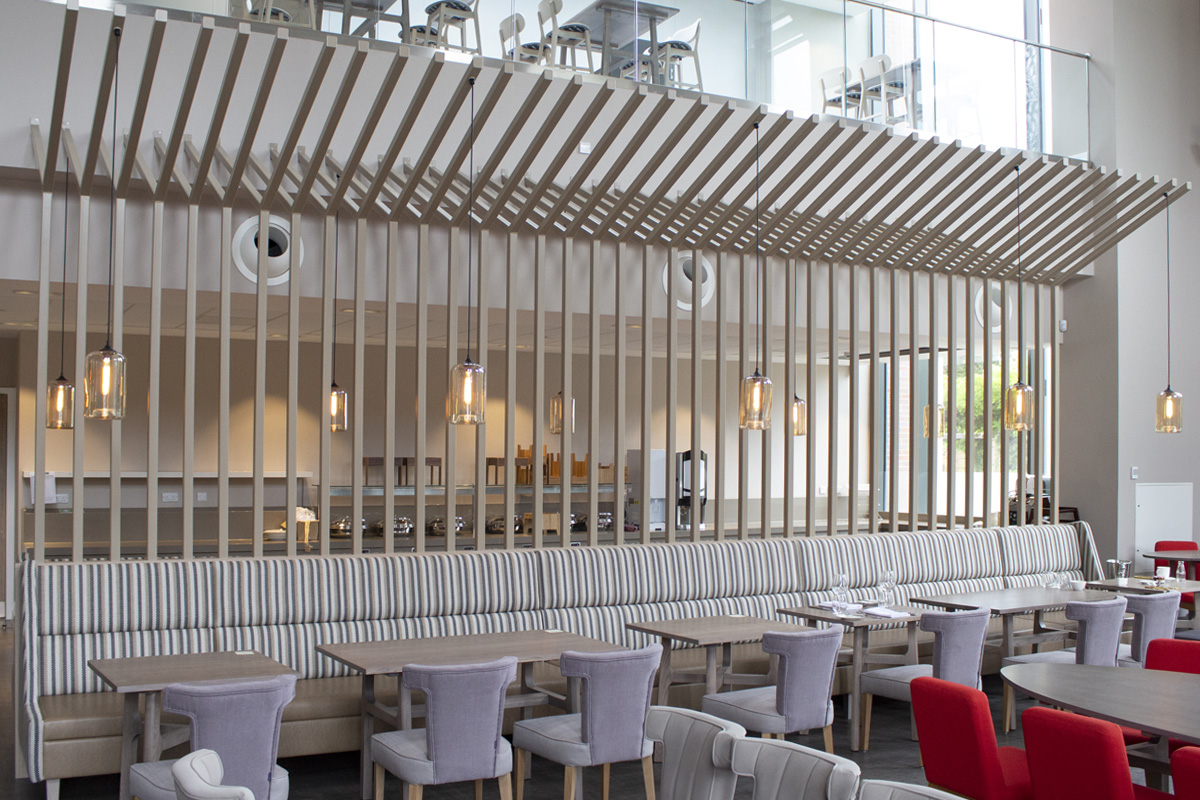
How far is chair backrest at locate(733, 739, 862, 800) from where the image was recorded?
2.62 meters

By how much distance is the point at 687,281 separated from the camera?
7.97 meters

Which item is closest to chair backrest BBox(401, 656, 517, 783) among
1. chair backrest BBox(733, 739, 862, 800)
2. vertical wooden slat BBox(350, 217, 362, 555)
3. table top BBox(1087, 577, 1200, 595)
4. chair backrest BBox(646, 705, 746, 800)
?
chair backrest BBox(646, 705, 746, 800)

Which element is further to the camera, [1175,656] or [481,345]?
[481,345]

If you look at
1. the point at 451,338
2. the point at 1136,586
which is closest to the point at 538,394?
the point at 451,338

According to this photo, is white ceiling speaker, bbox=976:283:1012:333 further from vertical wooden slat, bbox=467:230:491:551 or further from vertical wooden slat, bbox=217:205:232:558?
vertical wooden slat, bbox=217:205:232:558

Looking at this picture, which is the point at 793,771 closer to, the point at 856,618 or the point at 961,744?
the point at 961,744

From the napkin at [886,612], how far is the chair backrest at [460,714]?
2614 mm

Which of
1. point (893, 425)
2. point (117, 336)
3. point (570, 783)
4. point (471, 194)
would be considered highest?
point (471, 194)

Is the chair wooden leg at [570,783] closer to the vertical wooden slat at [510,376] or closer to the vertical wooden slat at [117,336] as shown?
the vertical wooden slat at [510,376]

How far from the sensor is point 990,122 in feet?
30.2

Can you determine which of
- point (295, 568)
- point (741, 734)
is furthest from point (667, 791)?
point (295, 568)

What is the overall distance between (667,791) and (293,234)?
3.95 m

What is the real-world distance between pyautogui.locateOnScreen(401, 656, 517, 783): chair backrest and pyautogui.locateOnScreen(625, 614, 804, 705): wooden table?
4.73ft

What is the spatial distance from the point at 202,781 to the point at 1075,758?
2.53 metres
